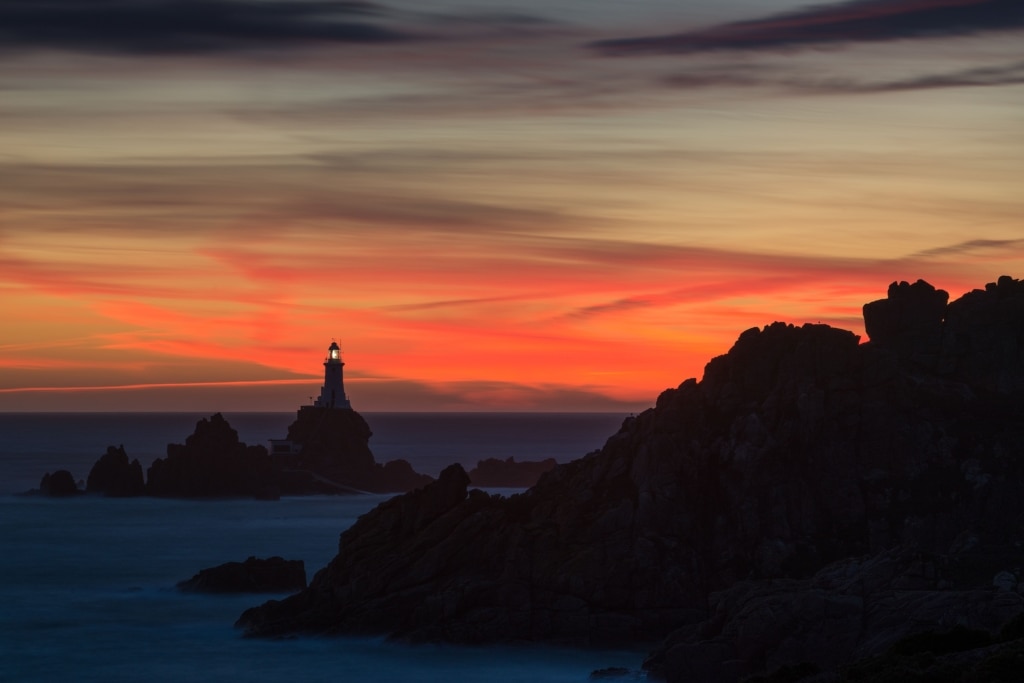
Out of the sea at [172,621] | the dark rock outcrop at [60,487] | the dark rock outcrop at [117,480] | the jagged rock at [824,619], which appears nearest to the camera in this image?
the jagged rock at [824,619]

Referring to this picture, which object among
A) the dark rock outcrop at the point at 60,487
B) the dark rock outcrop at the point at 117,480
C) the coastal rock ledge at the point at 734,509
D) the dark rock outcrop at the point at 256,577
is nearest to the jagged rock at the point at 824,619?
the coastal rock ledge at the point at 734,509

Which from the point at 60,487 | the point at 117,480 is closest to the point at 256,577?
the point at 117,480

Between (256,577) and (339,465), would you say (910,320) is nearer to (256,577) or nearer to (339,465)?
(256,577)

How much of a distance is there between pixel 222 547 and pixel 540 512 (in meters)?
58.9

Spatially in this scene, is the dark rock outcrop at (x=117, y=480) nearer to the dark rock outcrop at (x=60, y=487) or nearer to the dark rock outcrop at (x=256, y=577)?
the dark rock outcrop at (x=60, y=487)

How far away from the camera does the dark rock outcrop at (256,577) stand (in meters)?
94.1

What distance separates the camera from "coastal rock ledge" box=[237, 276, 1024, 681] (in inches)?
2874

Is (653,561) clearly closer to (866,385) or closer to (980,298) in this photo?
(866,385)

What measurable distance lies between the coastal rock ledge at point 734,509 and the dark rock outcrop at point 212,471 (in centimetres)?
10312

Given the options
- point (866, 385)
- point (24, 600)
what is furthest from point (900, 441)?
point (24, 600)

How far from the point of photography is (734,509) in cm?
7800

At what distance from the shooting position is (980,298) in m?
88.0

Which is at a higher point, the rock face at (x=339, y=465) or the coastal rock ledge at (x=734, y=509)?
the rock face at (x=339, y=465)

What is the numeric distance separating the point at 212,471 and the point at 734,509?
370 feet
